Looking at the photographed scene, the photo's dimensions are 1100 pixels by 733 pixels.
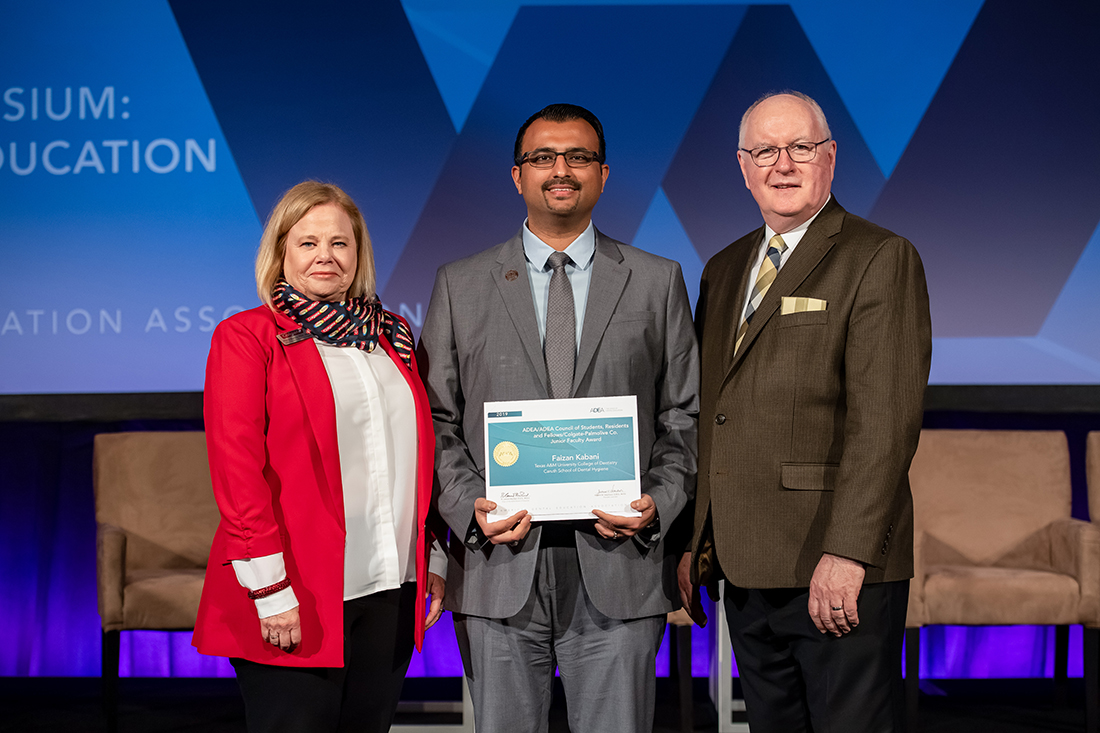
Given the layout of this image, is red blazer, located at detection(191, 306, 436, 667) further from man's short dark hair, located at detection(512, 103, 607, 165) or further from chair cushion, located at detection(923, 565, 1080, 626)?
chair cushion, located at detection(923, 565, 1080, 626)

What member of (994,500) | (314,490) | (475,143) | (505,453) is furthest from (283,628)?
(994,500)

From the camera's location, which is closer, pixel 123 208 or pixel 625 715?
pixel 625 715

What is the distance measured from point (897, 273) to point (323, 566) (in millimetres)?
1393

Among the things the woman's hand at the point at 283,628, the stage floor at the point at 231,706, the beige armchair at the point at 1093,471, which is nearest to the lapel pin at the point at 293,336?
the woman's hand at the point at 283,628

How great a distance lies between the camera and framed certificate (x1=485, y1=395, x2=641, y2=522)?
191cm

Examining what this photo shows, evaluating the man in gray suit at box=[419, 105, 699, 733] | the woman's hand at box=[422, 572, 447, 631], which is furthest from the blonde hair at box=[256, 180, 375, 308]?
the woman's hand at box=[422, 572, 447, 631]

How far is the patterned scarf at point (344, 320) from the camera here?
1.96m

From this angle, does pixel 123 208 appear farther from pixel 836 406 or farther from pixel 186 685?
pixel 836 406

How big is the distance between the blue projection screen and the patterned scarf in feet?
7.00

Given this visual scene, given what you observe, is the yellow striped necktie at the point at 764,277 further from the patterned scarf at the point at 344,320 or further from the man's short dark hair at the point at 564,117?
the patterned scarf at the point at 344,320

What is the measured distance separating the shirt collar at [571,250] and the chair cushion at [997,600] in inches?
92.7

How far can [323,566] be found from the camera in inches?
73.3

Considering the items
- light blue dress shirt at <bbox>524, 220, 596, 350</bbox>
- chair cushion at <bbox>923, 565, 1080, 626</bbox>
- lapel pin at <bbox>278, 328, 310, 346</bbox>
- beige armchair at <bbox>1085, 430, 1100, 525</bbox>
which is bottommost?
chair cushion at <bbox>923, 565, 1080, 626</bbox>

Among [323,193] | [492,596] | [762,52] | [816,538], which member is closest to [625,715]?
[492,596]
